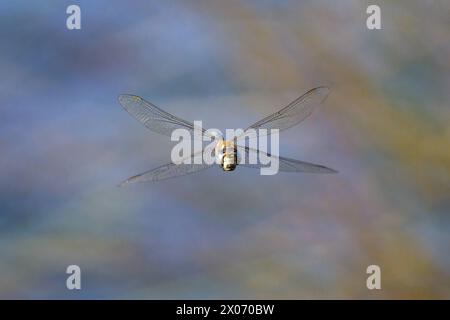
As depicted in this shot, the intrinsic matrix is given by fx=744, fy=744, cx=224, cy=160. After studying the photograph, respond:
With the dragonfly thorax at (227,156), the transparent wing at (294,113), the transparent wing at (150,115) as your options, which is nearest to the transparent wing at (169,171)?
the dragonfly thorax at (227,156)

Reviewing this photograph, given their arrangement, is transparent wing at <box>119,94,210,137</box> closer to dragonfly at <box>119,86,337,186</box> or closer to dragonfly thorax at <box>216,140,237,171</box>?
dragonfly at <box>119,86,337,186</box>

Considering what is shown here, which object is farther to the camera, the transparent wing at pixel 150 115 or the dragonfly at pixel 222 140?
the transparent wing at pixel 150 115

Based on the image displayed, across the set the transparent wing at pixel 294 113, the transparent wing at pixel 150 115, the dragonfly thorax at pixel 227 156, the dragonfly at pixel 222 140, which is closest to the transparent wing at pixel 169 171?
the dragonfly at pixel 222 140

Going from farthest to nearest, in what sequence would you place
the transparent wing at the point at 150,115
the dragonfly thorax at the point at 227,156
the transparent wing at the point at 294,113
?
the transparent wing at the point at 294,113
the transparent wing at the point at 150,115
the dragonfly thorax at the point at 227,156

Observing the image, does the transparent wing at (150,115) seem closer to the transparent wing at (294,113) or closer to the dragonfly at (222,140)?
the dragonfly at (222,140)

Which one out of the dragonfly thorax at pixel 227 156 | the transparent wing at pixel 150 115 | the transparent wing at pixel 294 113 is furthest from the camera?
the transparent wing at pixel 294 113

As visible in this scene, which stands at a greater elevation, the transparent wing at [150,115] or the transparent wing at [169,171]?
the transparent wing at [150,115]
